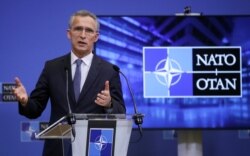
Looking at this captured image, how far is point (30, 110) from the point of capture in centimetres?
227

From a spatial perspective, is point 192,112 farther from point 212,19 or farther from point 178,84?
point 212,19

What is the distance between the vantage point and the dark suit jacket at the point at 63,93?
7.22 feet

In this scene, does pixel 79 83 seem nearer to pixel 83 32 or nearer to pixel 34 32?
pixel 83 32

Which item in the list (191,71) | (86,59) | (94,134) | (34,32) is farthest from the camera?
(34,32)

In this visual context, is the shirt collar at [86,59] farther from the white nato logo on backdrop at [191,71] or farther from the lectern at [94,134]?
the white nato logo on backdrop at [191,71]

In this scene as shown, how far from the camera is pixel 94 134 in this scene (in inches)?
69.2

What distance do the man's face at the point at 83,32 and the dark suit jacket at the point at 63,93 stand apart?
0.30ft

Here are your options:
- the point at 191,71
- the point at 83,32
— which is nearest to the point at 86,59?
the point at 83,32

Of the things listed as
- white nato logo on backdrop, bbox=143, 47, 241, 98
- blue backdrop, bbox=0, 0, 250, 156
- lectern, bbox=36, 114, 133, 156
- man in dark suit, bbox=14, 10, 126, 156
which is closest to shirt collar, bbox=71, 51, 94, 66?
man in dark suit, bbox=14, 10, 126, 156

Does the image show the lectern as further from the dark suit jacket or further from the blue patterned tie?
the blue patterned tie

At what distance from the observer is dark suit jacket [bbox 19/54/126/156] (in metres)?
2.20

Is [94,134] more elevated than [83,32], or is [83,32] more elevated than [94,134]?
[83,32]

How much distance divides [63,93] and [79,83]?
126 mm

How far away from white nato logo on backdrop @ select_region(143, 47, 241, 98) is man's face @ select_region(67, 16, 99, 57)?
1242 mm
